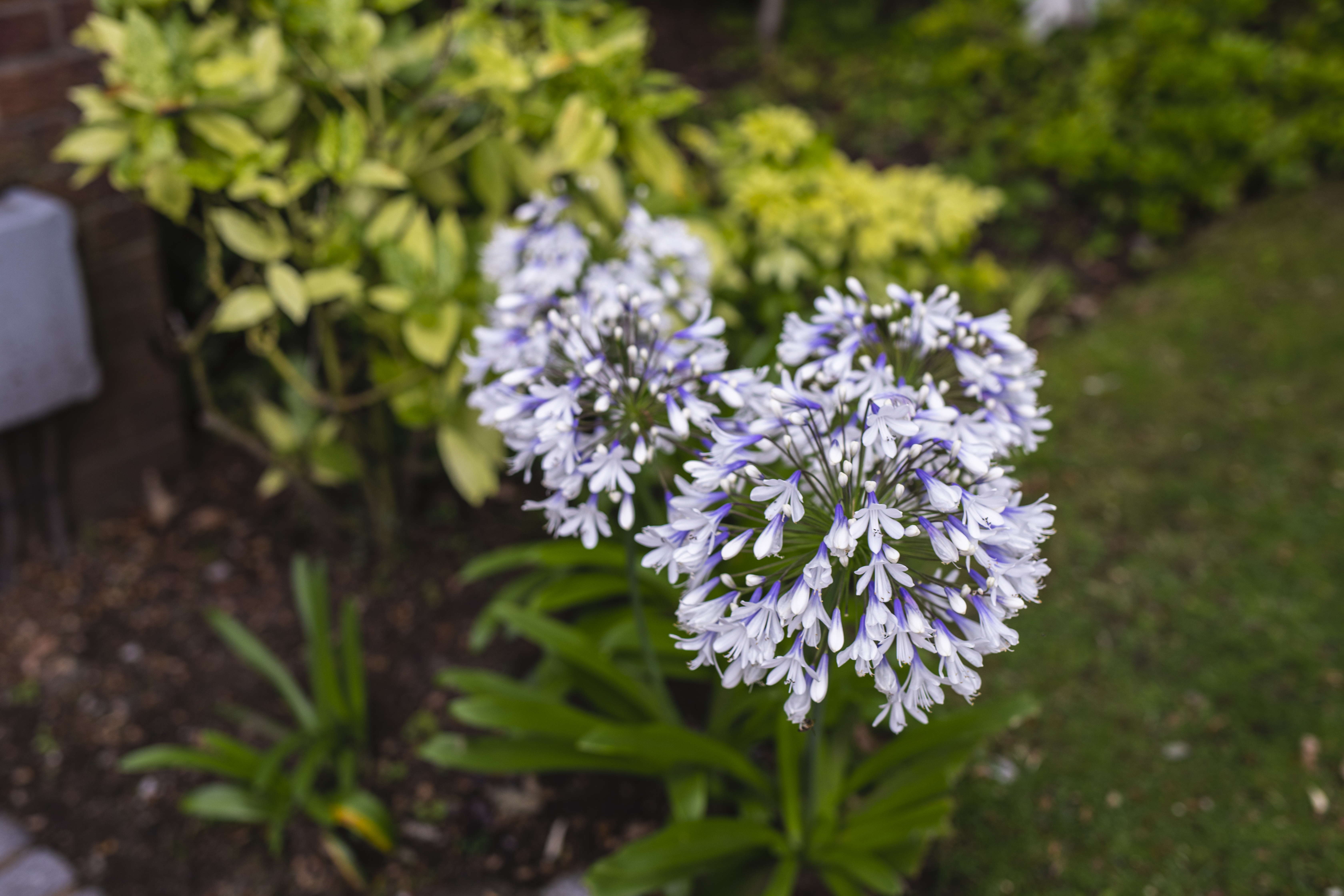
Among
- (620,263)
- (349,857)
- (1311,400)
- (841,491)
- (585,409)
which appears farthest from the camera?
(1311,400)

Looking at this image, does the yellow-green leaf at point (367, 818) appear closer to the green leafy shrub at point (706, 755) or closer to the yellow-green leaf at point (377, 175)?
the green leafy shrub at point (706, 755)

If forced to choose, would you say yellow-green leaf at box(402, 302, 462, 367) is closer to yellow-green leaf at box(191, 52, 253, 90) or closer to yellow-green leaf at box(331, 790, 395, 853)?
yellow-green leaf at box(191, 52, 253, 90)

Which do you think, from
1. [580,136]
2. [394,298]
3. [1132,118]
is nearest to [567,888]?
[394,298]

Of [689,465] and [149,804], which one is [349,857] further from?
[689,465]

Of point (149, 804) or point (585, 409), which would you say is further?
point (149, 804)

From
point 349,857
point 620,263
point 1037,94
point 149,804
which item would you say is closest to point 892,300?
point 620,263

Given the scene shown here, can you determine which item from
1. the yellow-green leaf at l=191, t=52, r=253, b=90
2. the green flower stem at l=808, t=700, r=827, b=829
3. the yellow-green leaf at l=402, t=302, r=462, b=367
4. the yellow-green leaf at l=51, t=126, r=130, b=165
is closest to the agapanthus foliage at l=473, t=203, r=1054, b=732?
the green flower stem at l=808, t=700, r=827, b=829
